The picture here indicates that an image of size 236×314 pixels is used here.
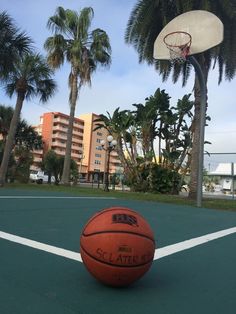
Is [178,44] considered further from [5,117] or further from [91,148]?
[91,148]

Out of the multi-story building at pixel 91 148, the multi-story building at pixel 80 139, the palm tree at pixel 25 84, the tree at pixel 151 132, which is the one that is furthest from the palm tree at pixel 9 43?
the multi-story building at pixel 91 148

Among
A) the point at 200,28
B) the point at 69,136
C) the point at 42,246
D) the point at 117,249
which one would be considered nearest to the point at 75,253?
the point at 42,246

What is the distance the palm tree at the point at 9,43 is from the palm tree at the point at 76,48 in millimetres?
7447

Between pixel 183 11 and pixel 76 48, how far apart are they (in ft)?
38.1

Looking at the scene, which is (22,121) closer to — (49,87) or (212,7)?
(49,87)

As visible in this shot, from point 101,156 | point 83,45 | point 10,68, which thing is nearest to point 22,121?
point 83,45

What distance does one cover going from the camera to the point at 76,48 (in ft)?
90.2

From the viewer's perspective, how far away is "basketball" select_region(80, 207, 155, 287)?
11.3 ft

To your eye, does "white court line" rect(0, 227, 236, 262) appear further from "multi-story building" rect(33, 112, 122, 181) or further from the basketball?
"multi-story building" rect(33, 112, 122, 181)

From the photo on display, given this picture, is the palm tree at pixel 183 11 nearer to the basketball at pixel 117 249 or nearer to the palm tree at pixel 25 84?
the palm tree at pixel 25 84

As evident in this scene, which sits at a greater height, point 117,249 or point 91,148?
point 91,148

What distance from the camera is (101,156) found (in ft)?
400

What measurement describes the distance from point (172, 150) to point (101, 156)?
9753 cm

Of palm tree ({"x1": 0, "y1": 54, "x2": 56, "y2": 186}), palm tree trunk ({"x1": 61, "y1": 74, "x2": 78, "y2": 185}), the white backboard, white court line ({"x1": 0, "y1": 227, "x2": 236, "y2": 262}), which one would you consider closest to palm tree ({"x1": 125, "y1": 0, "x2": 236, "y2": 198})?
the white backboard
